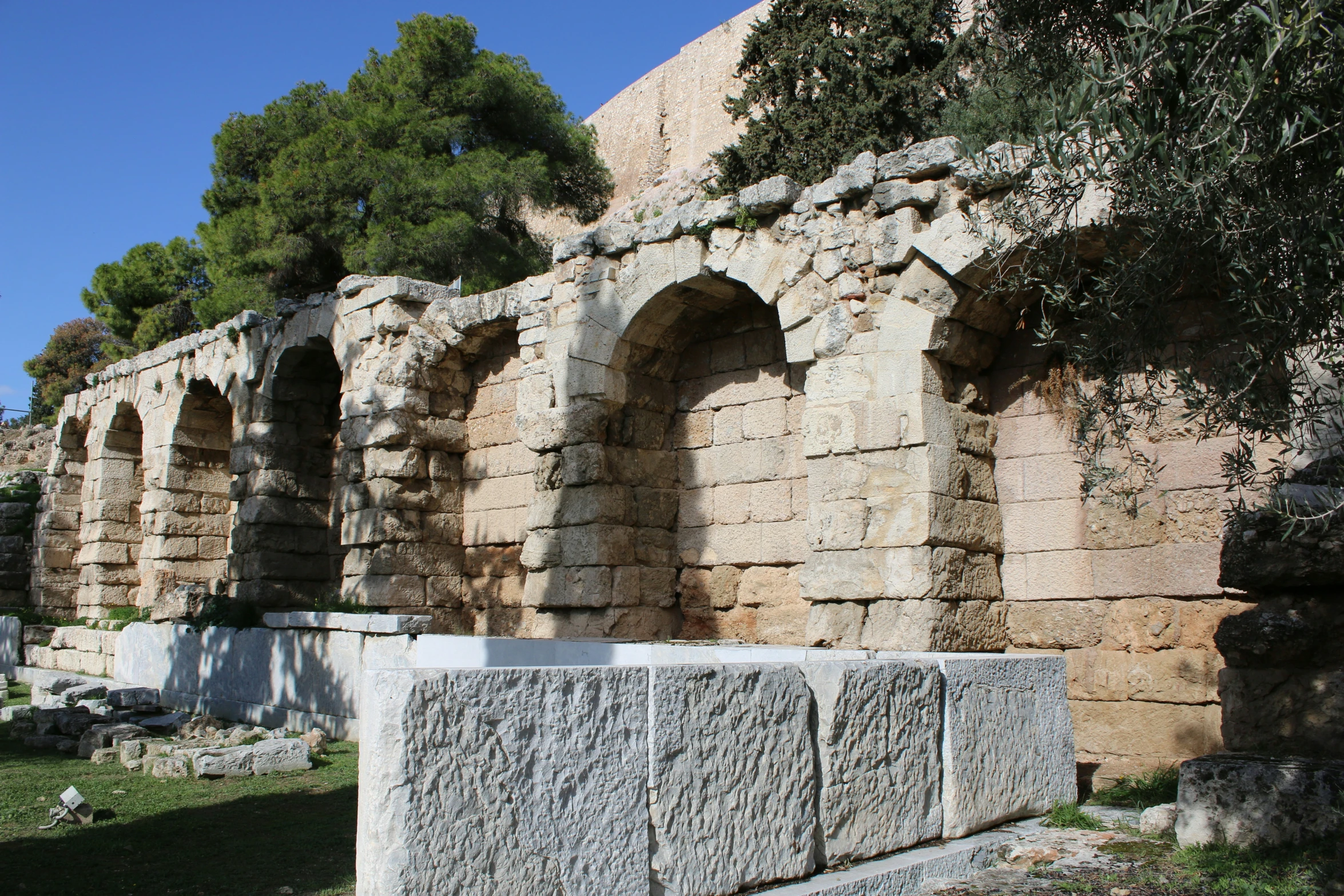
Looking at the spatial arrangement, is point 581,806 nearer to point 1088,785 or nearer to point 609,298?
point 1088,785

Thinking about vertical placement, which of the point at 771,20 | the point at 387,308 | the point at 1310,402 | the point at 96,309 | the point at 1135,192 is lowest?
the point at 1310,402

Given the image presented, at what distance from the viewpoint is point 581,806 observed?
10.3 ft

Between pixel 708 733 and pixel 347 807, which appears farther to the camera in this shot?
pixel 347 807

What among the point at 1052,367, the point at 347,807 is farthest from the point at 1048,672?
the point at 347,807

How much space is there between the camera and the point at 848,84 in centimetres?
1673

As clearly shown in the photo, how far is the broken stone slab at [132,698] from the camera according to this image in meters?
10.5

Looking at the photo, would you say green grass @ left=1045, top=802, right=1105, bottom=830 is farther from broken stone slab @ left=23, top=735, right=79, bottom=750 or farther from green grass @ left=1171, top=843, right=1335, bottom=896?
broken stone slab @ left=23, top=735, right=79, bottom=750

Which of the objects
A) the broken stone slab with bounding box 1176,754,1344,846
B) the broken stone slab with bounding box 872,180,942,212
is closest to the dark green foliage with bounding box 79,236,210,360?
the broken stone slab with bounding box 872,180,942,212

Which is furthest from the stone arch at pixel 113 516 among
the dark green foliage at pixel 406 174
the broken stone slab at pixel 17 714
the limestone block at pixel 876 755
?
the limestone block at pixel 876 755

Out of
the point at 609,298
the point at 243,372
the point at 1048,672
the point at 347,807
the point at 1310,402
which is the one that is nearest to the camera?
the point at 1310,402

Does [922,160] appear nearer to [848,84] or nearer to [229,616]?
[229,616]

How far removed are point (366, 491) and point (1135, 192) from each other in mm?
9268

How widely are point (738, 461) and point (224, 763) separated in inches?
190

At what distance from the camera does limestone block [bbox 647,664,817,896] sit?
11.0 ft
